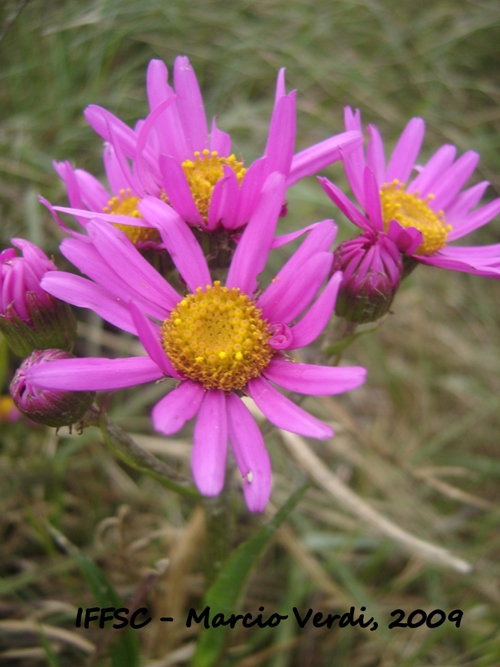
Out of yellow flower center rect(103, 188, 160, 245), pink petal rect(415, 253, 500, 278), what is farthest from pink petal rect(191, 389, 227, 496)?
pink petal rect(415, 253, 500, 278)

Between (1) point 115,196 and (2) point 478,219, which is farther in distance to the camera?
(2) point 478,219

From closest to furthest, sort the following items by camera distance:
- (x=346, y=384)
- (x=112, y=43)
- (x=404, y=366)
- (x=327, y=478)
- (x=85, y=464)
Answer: (x=346, y=384) → (x=327, y=478) → (x=85, y=464) → (x=112, y=43) → (x=404, y=366)

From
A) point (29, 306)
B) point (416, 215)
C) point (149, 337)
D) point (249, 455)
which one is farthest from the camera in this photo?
point (416, 215)

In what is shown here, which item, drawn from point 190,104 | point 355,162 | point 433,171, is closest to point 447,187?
point 433,171

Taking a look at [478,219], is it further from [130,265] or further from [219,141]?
[130,265]

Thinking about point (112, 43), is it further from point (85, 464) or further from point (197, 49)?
point (85, 464)

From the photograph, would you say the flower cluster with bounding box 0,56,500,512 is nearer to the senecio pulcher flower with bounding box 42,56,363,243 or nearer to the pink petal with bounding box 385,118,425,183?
the senecio pulcher flower with bounding box 42,56,363,243

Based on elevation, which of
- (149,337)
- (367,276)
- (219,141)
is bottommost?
(149,337)

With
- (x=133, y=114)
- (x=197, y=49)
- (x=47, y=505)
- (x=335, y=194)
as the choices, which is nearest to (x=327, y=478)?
(x=47, y=505)
